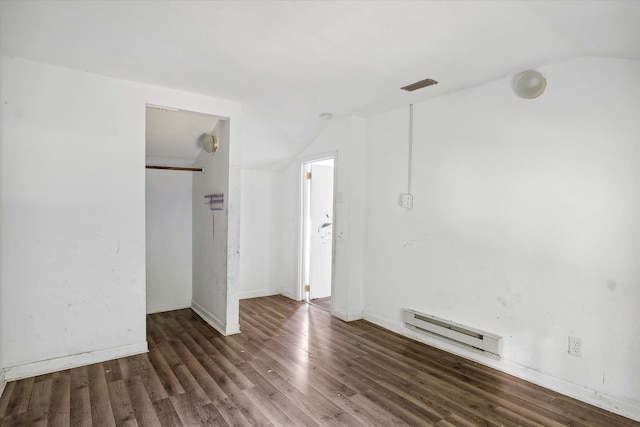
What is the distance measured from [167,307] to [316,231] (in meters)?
2.08

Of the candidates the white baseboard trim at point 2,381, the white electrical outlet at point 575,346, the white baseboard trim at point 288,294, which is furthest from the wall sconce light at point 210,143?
the white electrical outlet at point 575,346

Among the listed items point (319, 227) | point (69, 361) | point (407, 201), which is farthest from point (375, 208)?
point (69, 361)

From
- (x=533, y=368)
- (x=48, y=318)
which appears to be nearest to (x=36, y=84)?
(x=48, y=318)

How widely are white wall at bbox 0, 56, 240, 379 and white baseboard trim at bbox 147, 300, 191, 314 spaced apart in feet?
3.89

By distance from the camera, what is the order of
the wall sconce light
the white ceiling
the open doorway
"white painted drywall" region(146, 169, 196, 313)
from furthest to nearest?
the open doorway < "white painted drywall" region(146, 169, 196, 313) < the wall sconce light < the white ceiling

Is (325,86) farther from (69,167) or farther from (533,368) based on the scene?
(533,368)

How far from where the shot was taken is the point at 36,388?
2.36 meters

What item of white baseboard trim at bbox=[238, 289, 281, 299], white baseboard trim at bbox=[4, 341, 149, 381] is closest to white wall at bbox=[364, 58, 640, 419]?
white baseboard trim at bbox=[238, 289, 281, 299]

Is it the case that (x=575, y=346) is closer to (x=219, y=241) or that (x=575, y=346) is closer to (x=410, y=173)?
(x=410, y=173)

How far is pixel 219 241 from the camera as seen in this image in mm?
3549

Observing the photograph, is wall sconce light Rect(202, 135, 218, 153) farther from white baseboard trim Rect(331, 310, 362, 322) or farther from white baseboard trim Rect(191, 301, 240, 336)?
white baseboard trim Rect(331, 310, 362, 322)

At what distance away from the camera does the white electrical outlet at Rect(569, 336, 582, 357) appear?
2.32 meters

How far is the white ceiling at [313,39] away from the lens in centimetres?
184

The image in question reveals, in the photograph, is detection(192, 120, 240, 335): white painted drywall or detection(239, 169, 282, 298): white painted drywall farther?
detection(239, 169, 282, 298): white painted drywall
